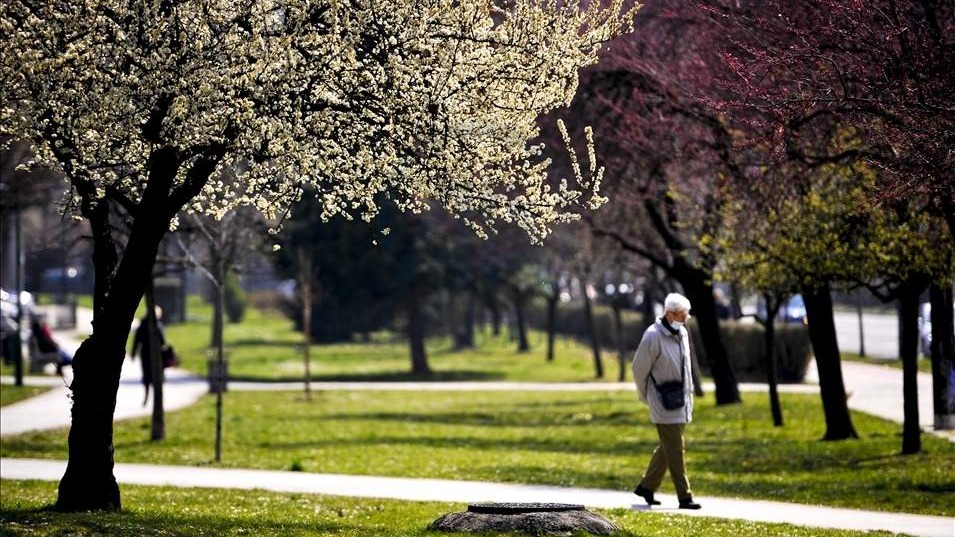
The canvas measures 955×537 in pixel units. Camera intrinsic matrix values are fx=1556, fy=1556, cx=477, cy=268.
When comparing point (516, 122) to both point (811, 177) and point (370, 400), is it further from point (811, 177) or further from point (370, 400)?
point (370, 400)

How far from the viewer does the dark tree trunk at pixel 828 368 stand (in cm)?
2095

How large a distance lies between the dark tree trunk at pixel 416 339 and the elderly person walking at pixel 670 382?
112ft

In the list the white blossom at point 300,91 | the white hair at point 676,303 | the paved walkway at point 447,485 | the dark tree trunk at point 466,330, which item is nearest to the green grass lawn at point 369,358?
the dark tree trunk at point 466,330

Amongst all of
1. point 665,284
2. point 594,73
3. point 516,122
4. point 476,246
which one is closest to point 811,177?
point 594,73

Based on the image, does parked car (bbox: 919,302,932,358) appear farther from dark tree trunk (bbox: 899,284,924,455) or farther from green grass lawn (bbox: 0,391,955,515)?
dark tree trunk (bbox: 899,284,924,455)

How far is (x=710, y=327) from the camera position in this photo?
2862cm

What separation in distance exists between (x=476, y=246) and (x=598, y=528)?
3948 centimetres

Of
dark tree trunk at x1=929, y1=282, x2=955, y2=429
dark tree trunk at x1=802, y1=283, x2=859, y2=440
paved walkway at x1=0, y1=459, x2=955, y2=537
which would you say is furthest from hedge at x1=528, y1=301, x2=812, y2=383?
paved walkway at x1=0, y1=459, x2=955, y2=537

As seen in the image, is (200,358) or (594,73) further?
(200,358)

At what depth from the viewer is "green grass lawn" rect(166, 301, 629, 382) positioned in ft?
155

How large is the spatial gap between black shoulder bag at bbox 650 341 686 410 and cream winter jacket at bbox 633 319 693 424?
0.02 metres

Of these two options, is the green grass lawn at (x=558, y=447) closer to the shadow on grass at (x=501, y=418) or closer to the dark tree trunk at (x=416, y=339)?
the shadow on grass at (x=501, y=418)

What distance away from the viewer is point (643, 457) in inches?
800

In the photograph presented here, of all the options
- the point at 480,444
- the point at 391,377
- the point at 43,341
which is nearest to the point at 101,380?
the point at 480,444
